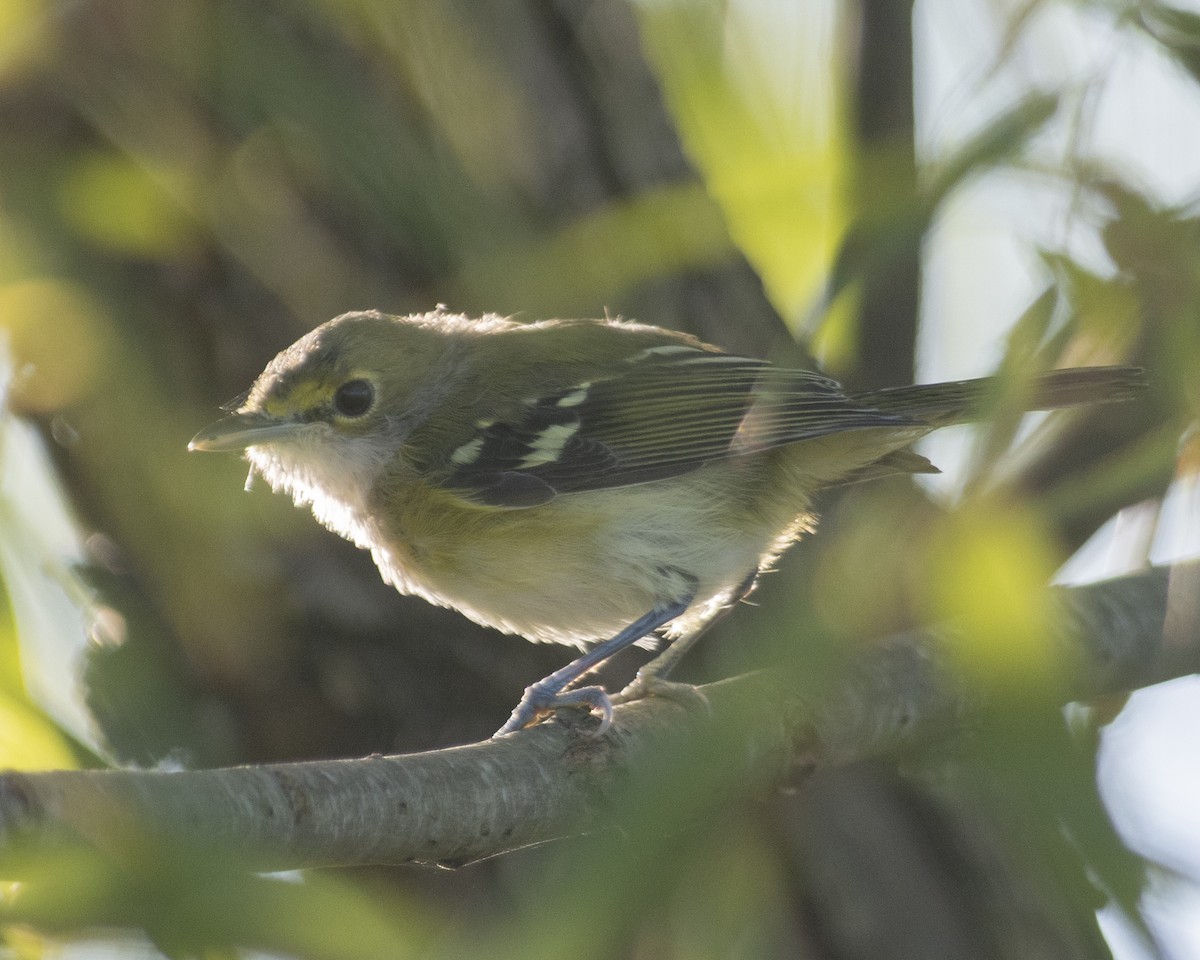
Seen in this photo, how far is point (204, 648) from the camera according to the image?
11.4 ft

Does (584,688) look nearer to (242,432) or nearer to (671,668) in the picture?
(671,668)

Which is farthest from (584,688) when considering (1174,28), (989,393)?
(1174,28)

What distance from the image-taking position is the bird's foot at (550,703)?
102 inches

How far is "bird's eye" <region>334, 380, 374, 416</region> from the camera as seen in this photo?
329 cm

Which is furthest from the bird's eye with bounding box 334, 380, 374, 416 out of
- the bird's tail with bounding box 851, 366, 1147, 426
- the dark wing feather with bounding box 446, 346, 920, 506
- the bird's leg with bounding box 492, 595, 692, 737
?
the bird's tail with bounding box 851, 366, 1147, 426

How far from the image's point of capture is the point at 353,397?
331cm

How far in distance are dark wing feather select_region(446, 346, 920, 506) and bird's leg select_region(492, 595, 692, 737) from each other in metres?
0.34

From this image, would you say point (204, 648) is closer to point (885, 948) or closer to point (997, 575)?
point (885, 948)

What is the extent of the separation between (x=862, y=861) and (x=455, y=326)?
5.61 ft

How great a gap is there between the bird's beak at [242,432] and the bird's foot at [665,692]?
0.99 metres

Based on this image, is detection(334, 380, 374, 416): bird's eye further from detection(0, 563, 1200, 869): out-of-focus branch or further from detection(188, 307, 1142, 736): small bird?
detection(0, 563, 1200, 869): out-of-focus branch

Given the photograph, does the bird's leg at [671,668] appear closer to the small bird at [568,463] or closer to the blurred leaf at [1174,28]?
the small bird at [568,463]

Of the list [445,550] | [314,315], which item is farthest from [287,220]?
[445,550]

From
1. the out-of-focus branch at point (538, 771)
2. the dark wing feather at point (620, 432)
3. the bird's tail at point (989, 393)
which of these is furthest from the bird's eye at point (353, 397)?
the bird's tail at point (989, 393)
